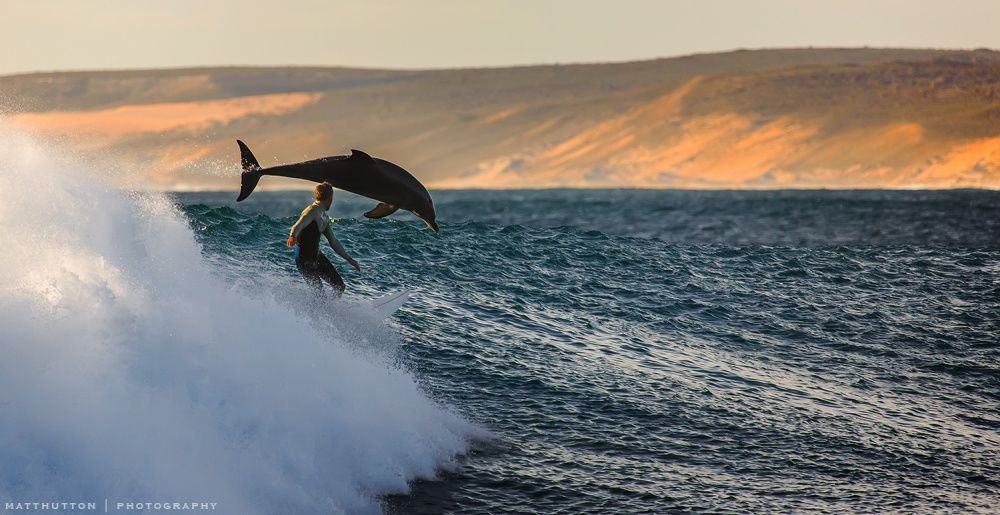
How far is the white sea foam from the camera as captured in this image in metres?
11.3

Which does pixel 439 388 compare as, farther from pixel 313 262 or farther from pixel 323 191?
pixel 323 191

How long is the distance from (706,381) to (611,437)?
3911mm

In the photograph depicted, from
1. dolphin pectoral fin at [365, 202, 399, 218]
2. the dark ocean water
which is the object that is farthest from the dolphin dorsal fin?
the dark ocean water

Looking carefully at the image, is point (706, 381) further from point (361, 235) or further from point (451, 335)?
point (361, 235)

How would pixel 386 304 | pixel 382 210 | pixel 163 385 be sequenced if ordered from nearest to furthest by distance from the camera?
pixel 163 385, pixel 382 210, pixel 386 304

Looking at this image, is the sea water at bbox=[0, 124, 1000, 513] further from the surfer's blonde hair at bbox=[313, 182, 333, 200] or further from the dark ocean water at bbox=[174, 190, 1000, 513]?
the surfer's blonde hair at bbox=[313, 182, 333, 200]

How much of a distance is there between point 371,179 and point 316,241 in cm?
146

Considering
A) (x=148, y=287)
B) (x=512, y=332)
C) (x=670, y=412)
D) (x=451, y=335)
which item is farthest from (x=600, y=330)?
(x=148, y=287)

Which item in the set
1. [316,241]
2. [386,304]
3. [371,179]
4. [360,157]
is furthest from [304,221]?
[386,304]

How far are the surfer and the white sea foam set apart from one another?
1307mm

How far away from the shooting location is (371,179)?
17000 millimetres

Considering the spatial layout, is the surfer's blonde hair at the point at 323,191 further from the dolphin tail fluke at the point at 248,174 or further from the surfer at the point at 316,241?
the dolphin tail fluke at the point at 248,174

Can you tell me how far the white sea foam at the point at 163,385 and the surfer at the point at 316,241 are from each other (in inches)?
51.5

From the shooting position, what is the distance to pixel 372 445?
1378 cm
